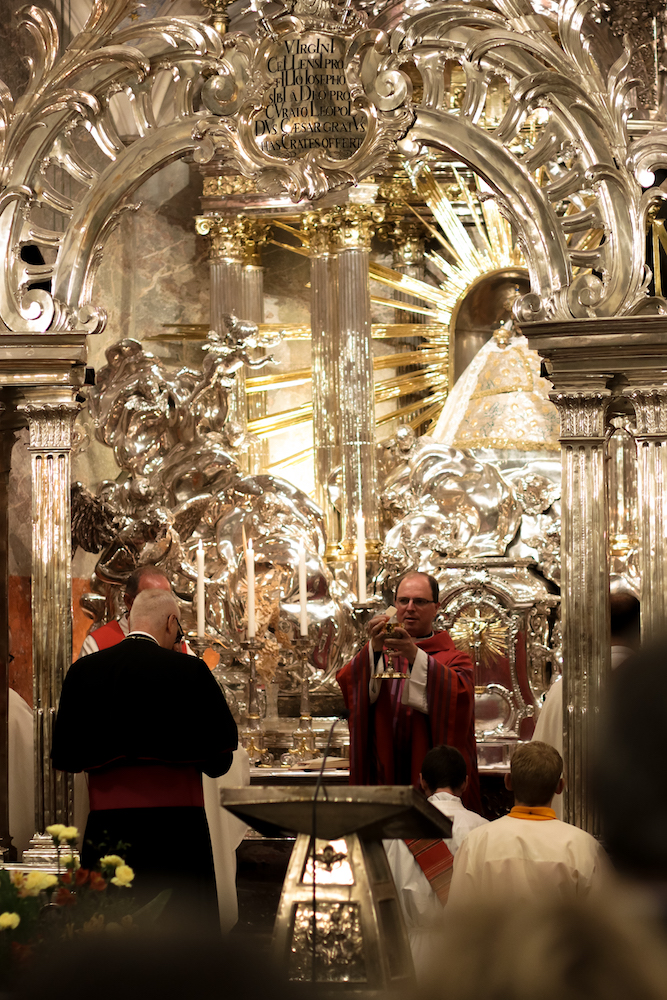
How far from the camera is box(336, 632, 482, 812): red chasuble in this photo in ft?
18.2

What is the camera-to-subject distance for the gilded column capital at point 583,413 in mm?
5688

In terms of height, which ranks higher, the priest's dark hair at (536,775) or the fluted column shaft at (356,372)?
the fluted column shaft at (356,372)

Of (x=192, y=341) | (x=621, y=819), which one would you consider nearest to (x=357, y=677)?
(x=621, y=819)

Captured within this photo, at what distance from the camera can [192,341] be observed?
1062 centimetres

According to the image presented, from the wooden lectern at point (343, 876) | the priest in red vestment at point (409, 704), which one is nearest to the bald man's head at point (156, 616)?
the priest in red vestment at point (409, 704)

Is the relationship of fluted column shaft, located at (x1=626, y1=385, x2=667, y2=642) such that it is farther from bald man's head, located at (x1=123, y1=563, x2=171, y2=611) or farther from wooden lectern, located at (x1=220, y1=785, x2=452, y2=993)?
wooden lectern, located at (x1=220, y1=785, x2=452, y2=993)

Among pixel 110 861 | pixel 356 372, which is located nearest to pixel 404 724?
pixel 110 861

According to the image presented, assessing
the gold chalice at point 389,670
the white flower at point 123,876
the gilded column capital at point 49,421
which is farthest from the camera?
the gilded column capital at point 49,421

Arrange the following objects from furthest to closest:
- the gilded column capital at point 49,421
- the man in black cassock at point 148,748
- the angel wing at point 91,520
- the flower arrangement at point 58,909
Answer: the angel wing at point 91,520, the gilded column capital at point 49,421, the man in black cassock at point 148,748, the flower arrangement at point 58,909

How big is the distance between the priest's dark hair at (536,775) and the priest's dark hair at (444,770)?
0.66 m

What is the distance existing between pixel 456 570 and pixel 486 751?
1.34 meters

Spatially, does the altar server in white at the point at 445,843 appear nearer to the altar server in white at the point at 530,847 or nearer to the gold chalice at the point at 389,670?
the altar server in white at the point at 530,847

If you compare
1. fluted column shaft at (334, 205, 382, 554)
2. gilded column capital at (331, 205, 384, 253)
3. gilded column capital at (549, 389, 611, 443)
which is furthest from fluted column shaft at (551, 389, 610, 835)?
gilded column capital at (331, 205, 384, 253)

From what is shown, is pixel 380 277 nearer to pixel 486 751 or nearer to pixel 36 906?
pixel 486 751
